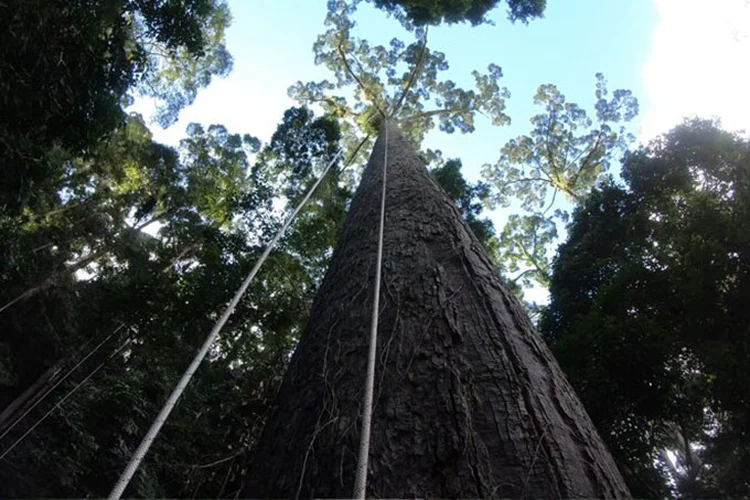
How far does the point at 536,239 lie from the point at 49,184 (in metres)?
12.0

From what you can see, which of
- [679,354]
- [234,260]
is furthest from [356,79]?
[679,354]

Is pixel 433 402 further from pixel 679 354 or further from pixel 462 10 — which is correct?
pixel 462 10

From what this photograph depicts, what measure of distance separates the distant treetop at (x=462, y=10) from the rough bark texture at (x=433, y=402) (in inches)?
348

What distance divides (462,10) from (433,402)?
9.96 m

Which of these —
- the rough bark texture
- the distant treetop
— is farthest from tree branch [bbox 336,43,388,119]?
the rough bark texture

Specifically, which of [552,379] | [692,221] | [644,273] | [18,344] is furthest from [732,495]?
[18,344]

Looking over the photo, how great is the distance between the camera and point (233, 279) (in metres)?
6.43

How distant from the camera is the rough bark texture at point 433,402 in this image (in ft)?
3.44

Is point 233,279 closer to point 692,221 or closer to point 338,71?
point 692,221

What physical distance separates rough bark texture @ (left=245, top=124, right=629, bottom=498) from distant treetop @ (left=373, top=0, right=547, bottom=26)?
348 inches

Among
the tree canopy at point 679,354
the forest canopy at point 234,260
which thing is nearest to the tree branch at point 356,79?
the forest canopy at point 234,260

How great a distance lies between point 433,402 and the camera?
1.24 meters

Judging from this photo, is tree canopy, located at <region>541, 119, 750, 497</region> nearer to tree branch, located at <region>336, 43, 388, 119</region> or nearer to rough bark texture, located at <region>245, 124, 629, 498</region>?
rough bark texture, located at <region>245, 124, 629, 498</region>

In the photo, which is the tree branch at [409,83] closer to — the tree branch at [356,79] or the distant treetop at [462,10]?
the tree branch at [356,79]
